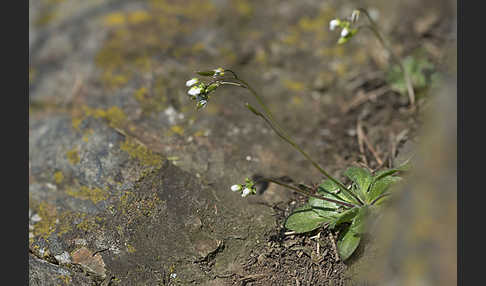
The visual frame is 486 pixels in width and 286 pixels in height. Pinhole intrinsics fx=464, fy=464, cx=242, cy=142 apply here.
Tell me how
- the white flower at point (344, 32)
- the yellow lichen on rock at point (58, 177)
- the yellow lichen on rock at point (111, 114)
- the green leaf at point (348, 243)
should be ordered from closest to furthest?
1. the green leaf at point (348, 243)
2. the white flower at point (344, 32)
3. the yellow lichen on rock at point (58, 177)
4. the yellow lichen on rock at point (111, 114)

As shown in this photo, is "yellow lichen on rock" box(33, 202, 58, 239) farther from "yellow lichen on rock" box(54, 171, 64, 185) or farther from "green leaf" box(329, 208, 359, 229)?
"green leaf" box(329, 208, 359, 229)

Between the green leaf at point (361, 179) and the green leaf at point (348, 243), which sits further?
the green leaf at point (361, 179)

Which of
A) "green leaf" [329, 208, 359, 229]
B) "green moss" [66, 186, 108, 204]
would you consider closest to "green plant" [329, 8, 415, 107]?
"green leaf" [329, 208, 359, 229]

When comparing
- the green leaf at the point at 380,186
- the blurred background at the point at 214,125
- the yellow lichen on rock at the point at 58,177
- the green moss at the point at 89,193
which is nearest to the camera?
the blurred background at the point at 214,125

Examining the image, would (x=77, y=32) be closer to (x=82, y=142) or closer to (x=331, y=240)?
(x=82, y=142)

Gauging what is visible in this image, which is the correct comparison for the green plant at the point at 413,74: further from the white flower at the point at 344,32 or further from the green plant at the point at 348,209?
the green plant at the point at 348,209

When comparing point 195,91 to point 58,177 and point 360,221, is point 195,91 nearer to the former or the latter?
point 360,221

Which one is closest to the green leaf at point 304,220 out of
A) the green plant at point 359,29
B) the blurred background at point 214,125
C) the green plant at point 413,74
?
the blurred background at point 214,125
